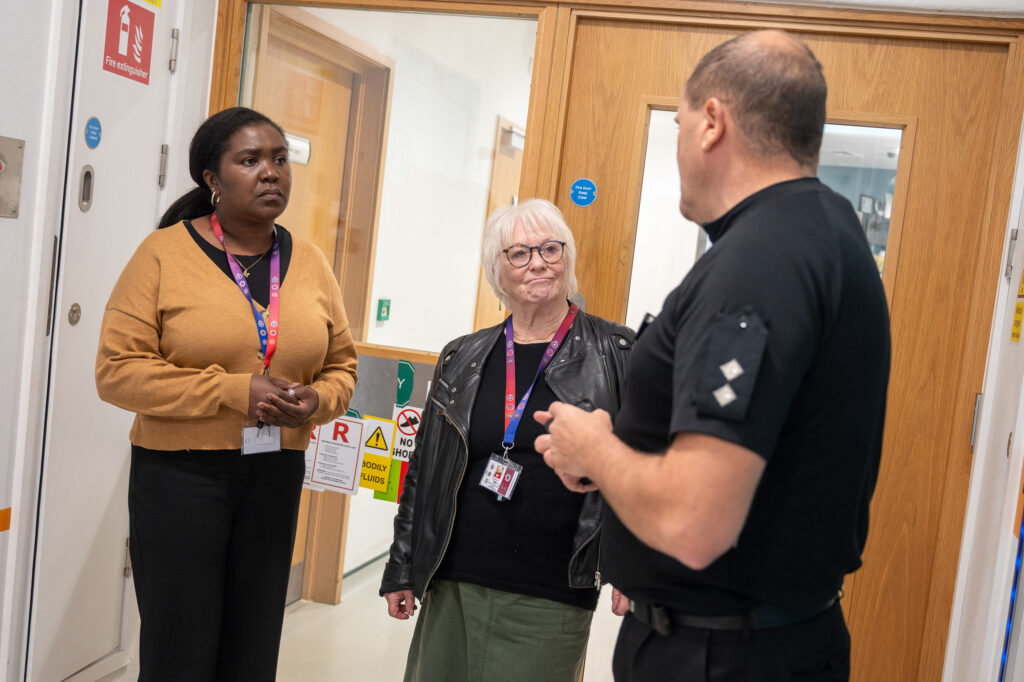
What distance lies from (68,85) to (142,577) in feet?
4.50

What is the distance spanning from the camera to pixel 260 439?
81.7 inches

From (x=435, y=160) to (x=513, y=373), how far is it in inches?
45.9

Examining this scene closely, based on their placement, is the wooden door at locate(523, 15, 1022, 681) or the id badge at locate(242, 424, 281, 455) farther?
the wooden door at locate(523, 15, 1022, 681)

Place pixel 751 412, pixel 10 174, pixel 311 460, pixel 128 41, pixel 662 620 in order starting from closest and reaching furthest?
pixel 751 412, pixel 662 620, pixel 10 174, pixel 128 41, pixel 311 460

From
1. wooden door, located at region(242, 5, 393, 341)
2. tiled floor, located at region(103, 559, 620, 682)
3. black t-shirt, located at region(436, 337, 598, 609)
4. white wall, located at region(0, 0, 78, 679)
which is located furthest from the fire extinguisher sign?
tiled floor, located at region(103, 559, 620, 682)

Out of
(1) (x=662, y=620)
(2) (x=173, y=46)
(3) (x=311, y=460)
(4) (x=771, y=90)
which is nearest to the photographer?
(4) (x=771, y=90)

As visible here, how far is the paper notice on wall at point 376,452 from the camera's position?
113 inches

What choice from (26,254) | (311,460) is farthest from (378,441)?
(26,254)

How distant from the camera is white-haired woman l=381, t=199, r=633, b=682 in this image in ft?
6.08

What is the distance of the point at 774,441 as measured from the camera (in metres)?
1.01

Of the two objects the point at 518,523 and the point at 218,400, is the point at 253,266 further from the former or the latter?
the point at 518,523

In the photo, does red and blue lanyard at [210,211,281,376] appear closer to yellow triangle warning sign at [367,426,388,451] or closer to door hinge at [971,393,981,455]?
yellow triangle warning sign at [367,426,388,451]

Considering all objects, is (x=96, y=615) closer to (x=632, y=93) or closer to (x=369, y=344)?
(x=369, y=344)

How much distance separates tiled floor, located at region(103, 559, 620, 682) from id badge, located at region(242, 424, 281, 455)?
1084 millimetres
